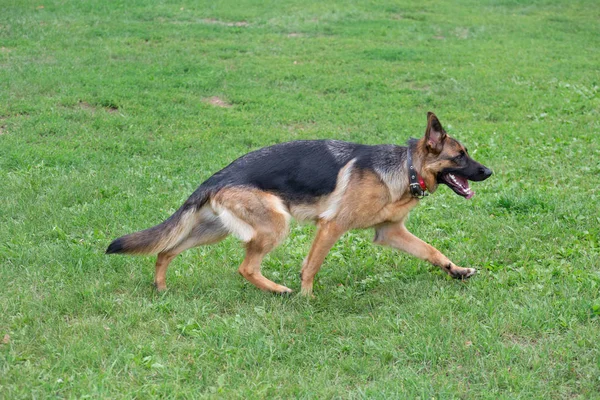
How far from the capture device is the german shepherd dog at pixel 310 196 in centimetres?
561

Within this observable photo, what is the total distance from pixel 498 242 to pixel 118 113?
6685 mm

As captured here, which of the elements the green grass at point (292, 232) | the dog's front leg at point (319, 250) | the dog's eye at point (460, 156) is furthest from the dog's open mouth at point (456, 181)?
the dog's front leg at point (319, 250)

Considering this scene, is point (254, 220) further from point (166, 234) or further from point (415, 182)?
point (415, 182)

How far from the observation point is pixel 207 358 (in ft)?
15.0

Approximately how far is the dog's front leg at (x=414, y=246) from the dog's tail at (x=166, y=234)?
62.2 inches

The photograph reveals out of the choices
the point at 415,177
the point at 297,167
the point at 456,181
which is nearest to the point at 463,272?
the point at 456,181

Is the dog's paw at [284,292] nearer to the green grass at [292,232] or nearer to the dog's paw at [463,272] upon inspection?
the green grass at [292,232]

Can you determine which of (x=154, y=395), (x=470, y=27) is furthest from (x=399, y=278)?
(x=470, y=27)

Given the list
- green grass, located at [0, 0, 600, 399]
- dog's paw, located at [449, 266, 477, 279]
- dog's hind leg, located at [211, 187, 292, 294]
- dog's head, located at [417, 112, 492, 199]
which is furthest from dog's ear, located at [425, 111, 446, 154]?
dog's hind leg, located at [211, 187, 292, 294]

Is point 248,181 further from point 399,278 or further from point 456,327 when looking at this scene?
point 456,327

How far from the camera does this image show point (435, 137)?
5.74 m

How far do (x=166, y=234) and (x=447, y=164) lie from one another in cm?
234

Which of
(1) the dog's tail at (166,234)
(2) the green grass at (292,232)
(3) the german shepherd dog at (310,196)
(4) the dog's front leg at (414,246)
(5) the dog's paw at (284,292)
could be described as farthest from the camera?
(4) the dog's front leg at (414,246)

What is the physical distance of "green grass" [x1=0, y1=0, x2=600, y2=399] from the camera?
442 centimetres
